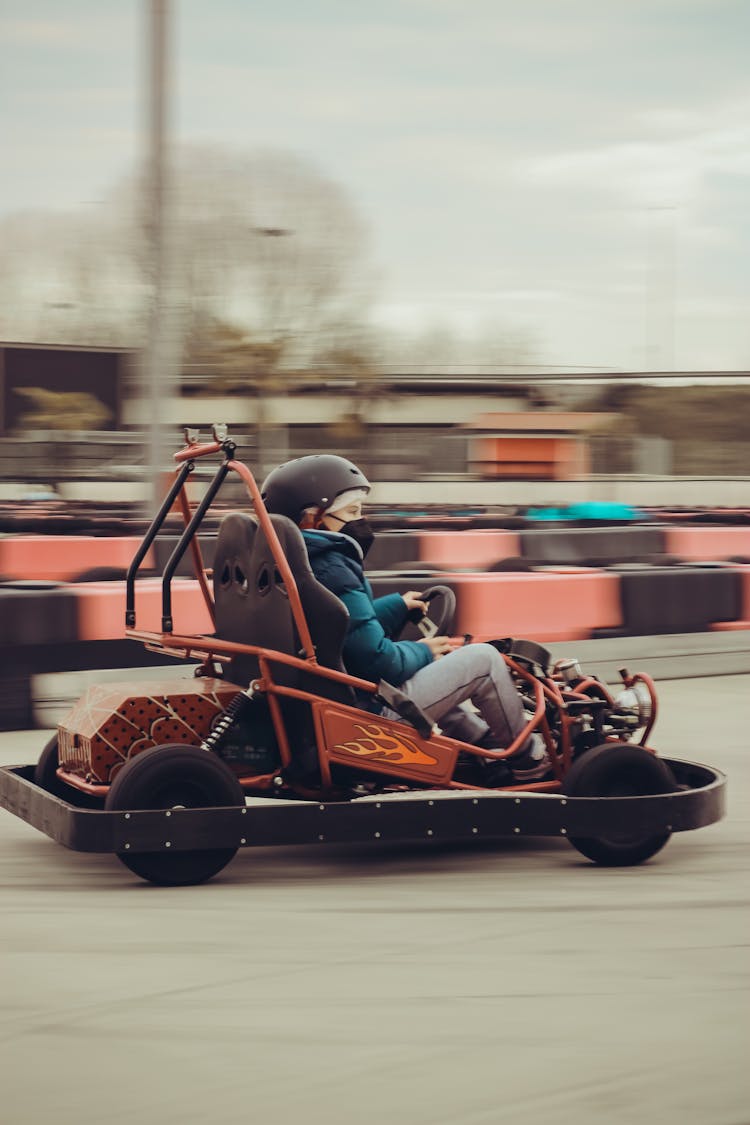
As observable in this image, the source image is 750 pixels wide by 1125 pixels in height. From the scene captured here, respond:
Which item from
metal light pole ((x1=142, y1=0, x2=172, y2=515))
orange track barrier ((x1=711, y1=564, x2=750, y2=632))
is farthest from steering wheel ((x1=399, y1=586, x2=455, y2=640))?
orange track barrier ((x1=711, y1=564, x2=750, y2=632))

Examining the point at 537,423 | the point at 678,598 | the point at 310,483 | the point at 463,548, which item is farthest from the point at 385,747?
the point at 537,423

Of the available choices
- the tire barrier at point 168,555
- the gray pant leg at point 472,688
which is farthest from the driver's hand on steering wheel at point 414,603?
the tire barrier at point 168,555

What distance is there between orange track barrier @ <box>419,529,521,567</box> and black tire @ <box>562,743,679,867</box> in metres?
9.34

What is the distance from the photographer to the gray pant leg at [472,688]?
15.9ft

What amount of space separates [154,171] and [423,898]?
710cm

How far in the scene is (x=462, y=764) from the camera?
5008mm

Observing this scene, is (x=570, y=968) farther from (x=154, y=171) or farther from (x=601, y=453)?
(x=601, y=453)

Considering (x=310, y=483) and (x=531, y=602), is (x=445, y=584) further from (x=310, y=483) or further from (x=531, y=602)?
(x=310, y=483)

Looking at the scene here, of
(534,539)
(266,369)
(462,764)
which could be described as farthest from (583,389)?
(462,764)

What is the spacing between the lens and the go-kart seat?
4.61 metres

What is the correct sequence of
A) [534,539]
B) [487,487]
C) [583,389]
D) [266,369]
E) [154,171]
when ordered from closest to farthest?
[154,171]
[534,539]
[487,487]
[266,369]
[583,389]

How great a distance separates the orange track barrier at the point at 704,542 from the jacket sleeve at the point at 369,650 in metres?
11.3

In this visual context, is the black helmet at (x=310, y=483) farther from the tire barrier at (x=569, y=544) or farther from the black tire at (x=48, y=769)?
the tire barrier at (x=569, y=544)

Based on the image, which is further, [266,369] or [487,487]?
[266,369]
